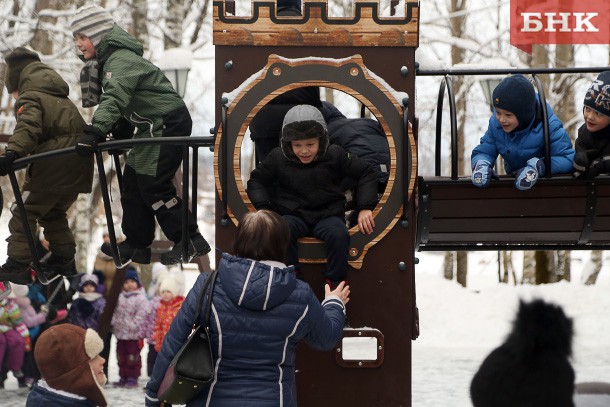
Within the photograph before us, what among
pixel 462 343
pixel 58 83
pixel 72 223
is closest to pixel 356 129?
pixel 58 83

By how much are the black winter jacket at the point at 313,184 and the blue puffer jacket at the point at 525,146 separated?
0.70 meters

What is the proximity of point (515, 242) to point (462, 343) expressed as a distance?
33.1 feet

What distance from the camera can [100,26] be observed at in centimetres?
612

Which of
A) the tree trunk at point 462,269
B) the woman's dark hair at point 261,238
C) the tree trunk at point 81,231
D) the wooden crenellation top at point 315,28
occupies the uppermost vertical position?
the wooden crenellation top at point 315,28

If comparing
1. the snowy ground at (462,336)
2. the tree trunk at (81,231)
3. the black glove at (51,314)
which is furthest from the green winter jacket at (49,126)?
the tree trunk at (81,231)

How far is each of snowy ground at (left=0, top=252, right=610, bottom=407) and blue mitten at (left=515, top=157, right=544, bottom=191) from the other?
17.6ft

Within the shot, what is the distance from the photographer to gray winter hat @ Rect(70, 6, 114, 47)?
6.10 m

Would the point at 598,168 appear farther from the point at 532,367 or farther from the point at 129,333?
the point at 129,333

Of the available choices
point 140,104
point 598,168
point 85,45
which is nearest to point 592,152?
point 598,168

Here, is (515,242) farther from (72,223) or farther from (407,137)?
(72,223)

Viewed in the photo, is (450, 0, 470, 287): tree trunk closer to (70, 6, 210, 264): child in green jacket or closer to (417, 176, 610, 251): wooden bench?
(70, 6, 210, 264): child in green jacket

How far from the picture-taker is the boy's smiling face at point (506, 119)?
5570 millimetres

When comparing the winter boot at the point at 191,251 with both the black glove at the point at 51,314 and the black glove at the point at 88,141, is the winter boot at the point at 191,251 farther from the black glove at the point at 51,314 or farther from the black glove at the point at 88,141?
the black glove at the point at 51,314

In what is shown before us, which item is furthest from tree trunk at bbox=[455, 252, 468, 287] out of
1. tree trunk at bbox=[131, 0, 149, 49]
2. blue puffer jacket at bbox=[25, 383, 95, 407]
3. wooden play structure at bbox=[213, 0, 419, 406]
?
blue puffer jacket at bbox=[25, 383, 95, 407]
